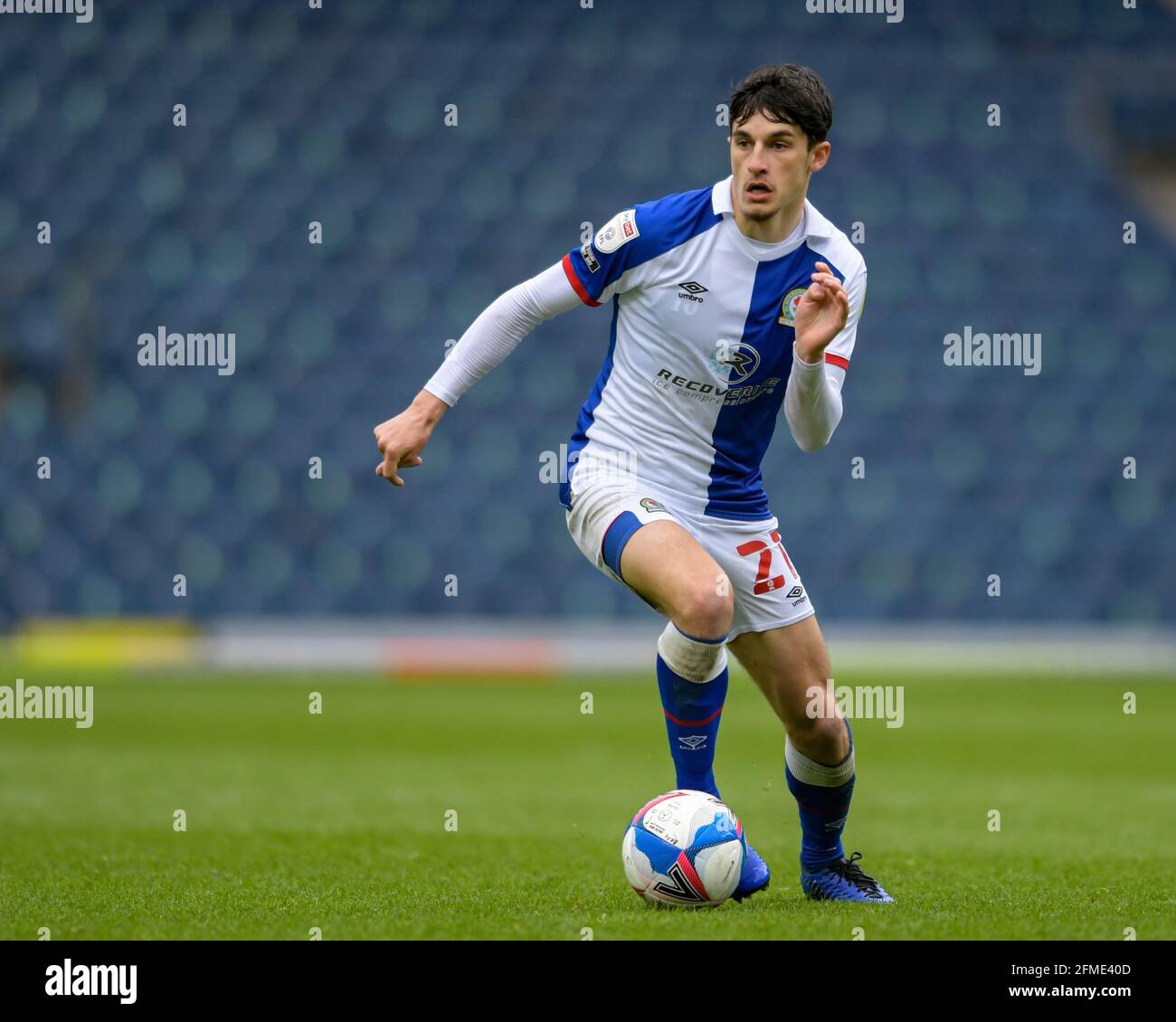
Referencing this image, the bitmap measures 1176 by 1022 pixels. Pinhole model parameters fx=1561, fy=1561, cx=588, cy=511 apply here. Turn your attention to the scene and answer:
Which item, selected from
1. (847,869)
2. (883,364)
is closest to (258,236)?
(883,364)

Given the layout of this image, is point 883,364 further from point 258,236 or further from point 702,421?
point 702,421

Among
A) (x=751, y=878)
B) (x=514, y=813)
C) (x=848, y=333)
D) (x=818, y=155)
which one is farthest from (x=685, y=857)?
(x=514, y=813)

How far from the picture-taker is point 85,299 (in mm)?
15852

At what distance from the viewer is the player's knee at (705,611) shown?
4.11 metres

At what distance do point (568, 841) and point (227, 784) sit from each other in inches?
97.5

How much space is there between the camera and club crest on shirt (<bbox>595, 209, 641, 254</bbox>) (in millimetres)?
4508

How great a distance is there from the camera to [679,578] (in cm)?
415

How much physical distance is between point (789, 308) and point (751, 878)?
5.34 feet

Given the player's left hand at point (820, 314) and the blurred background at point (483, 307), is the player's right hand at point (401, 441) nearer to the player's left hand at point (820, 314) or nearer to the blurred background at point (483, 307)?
the player's left hand at point (820, 314)

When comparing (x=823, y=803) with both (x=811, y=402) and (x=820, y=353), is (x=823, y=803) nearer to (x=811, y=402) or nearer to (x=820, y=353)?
(x=811, y=402)

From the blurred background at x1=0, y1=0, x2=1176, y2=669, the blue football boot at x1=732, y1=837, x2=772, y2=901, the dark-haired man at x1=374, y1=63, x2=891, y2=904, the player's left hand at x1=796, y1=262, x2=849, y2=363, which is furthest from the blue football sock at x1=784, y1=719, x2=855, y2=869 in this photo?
the blurred background at x1=0, y1=0, x2=1176, y2=669

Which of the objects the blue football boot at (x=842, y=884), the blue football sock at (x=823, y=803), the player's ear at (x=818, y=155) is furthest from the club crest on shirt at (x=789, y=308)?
the blue football boot at (x=842, y=884)

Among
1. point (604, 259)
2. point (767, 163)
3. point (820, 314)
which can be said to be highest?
point (767, 163)

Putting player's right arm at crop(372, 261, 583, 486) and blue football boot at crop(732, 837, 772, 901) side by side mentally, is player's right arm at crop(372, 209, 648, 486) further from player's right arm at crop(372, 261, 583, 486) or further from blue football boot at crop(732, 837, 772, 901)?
blue football boot at crop(732, 837, 772, 901)
